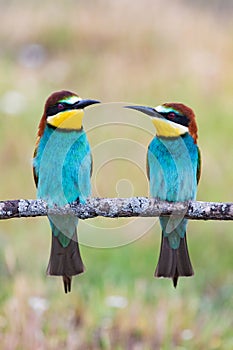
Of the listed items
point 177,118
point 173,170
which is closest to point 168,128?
point 177,118

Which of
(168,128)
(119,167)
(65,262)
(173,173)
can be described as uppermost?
(168,128)

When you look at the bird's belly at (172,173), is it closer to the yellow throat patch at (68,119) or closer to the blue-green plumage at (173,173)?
the blue-green plumage at (173,173)

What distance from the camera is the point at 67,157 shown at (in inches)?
105

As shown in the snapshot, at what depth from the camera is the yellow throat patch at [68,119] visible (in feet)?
7.59

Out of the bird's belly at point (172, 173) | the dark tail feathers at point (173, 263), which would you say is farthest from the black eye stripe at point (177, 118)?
the dark tail feathers at point (173, 263)

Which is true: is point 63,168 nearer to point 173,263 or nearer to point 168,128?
point 168,128

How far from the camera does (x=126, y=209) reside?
203cm

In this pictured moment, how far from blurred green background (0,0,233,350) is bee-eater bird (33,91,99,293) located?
1.25 metres

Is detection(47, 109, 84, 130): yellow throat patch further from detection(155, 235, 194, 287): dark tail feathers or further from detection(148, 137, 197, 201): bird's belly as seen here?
detection(155, 235, 194, 287): dark tail feathers

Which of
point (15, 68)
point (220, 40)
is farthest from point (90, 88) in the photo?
point (220, 40)

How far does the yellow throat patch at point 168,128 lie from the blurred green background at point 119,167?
1557 mm

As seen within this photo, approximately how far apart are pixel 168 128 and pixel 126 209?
40 cm

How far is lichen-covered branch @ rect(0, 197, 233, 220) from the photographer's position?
2027 mm

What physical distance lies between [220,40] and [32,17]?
2.06 meters
